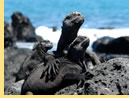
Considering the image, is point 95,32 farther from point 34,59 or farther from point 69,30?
point 69,30

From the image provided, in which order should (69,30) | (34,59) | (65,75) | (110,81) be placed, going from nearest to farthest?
(110,81) → (65,75) → (69,30) → (34,59)

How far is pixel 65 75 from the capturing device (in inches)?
215

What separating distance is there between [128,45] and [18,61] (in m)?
7.71

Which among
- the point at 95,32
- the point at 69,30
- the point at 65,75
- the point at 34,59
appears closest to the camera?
the point at 65,75

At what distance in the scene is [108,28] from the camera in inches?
1261

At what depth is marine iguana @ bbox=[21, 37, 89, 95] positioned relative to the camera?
5.44 m

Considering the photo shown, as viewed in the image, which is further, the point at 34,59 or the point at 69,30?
the point at 34,59

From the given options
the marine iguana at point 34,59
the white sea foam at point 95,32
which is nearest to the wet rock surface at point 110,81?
the marine iguana at point 34,59

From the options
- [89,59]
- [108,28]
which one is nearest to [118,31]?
[108,28]

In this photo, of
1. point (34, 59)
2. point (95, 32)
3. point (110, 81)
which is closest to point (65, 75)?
point (110, 81)

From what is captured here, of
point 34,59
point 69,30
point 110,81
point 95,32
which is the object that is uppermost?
point 69,30

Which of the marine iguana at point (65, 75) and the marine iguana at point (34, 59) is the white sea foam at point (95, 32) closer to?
the marine iguana at point (34, 59)

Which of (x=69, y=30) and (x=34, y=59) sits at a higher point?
(x=69, y=30)

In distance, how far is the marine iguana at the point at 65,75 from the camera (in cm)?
544
